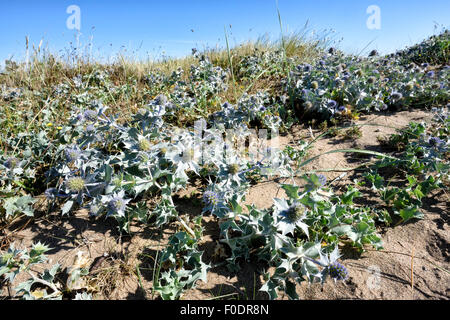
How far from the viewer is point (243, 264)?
1662 millimetres

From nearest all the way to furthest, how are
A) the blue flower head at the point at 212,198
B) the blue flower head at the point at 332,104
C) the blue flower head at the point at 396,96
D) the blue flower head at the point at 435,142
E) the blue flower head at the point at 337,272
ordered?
the blue flower head at the point at 337,272, the blue flower head at the point at 212,198, the blue flower head at the point at 435,142, the blue flower head at the point at 332,104, the blue flower head at the point at 396,96

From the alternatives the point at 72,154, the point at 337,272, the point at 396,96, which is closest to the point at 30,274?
the point at 72,154

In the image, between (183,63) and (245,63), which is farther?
(183,63)

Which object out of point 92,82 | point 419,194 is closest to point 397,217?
point 419,194

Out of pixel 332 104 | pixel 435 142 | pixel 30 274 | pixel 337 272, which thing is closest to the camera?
pixel 337 272

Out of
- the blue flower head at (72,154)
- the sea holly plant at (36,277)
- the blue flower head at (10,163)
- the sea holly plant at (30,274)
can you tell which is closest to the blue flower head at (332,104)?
the blue flower head at (72,154)

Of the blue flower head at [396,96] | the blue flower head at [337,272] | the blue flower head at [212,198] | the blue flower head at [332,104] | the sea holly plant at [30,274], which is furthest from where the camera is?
the blue flower head at [396,96]

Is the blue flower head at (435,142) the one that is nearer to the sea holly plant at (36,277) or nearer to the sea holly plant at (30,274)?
the sea holly plant at (36,277)

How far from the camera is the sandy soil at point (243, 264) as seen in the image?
1.45 meters

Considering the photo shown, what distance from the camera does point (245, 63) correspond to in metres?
5.19

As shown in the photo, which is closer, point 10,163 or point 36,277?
point 36,277

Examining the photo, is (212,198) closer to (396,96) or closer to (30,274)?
(30,274)
